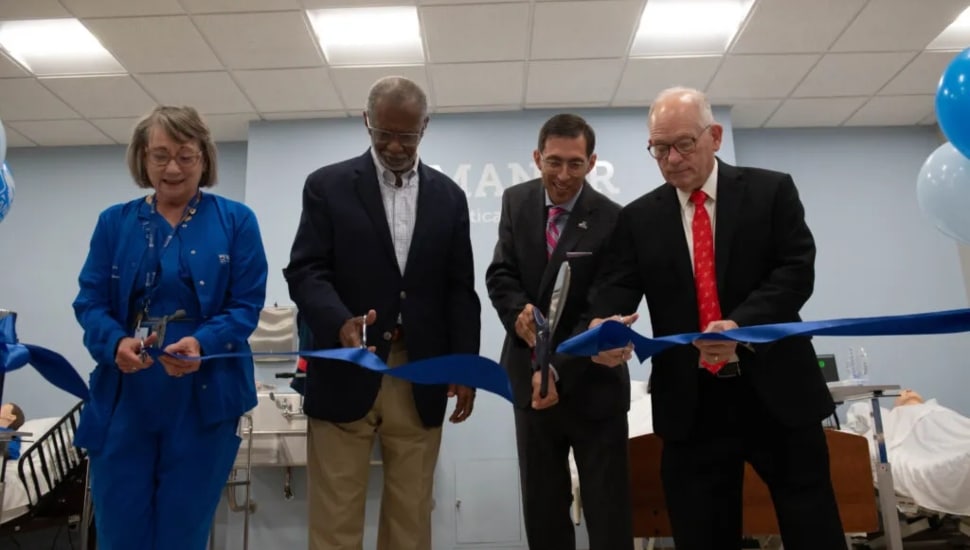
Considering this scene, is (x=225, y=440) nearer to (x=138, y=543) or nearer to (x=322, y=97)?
(x=138, y=543)

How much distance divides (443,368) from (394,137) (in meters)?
0.64

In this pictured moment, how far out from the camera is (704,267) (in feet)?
5.55

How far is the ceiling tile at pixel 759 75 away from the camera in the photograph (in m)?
4.74

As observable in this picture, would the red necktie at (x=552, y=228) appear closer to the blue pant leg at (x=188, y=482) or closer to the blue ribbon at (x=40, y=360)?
the blue pant leg at (x=188, y=482)

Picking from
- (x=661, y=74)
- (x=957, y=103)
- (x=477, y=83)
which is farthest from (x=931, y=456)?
(x=477, y=83)

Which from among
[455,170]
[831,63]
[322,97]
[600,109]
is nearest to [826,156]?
[831,63]

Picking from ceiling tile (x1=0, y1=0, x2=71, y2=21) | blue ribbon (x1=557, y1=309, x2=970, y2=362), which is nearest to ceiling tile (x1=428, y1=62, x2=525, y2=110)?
ceiling tile (x1=0, y1=0, x2=71, y2=21)

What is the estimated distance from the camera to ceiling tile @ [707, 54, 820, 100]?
4.74 metres

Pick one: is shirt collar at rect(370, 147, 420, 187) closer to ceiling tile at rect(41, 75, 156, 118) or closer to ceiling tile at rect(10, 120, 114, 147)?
ceiling tile at rect(41, 75, 156, 118)

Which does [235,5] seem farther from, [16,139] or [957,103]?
[957,103]

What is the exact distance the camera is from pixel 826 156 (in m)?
5.85

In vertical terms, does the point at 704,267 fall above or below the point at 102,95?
below

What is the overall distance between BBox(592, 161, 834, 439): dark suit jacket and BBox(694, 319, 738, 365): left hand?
73 millimetres

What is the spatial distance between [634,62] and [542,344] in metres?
3.66
